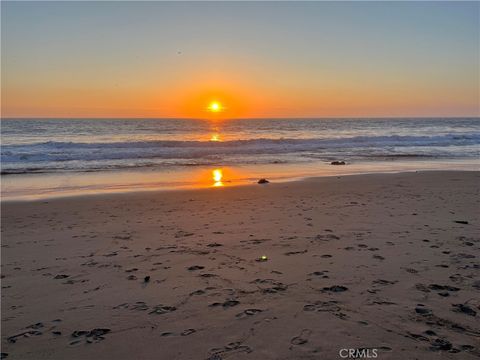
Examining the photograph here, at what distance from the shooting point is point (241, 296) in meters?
4.04

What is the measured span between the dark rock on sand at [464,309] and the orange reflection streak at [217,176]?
9526 mm

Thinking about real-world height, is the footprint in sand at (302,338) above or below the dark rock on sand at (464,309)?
below

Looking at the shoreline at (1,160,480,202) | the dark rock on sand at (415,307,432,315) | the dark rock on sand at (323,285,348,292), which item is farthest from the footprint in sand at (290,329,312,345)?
the shoreline at (1,160,480,202)

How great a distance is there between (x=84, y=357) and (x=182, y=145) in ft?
90.2

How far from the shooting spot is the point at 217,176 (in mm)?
15008

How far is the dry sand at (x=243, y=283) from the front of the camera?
3223 mm

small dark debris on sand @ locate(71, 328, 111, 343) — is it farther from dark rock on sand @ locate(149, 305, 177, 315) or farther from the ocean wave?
the ocean wave

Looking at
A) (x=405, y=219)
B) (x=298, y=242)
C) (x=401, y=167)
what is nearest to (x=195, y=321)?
(x=298, y=242)

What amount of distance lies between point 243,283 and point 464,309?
2137 millimetres

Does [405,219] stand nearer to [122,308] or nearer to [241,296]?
[241,296]

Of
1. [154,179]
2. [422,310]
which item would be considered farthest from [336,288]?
[154,179]

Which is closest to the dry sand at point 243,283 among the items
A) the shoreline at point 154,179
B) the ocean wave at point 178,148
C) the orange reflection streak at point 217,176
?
the shoreline at point 154,179

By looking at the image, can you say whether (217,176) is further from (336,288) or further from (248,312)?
(248,312)

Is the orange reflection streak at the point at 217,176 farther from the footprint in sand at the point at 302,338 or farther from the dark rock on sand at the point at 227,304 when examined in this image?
the footprint in sand at the point at 302,338
